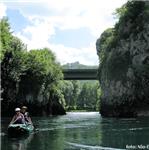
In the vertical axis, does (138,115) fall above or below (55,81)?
below

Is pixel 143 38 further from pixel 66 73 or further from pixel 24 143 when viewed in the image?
pixel 24 143

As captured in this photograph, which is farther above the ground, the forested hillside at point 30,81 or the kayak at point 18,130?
the forested hillside at point 30,81

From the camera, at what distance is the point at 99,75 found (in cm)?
9606

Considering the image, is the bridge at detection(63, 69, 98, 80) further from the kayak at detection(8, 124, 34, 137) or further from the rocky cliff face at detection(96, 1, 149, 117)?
the kayak at detection(8, 124, 34, 137)

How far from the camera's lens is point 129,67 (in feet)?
267

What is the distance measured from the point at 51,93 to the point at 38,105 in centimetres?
727

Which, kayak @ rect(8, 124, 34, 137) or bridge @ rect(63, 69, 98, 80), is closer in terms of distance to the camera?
kayak @ rect(8, 124, 34, 137)

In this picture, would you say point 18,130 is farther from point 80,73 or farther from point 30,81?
point 80,73

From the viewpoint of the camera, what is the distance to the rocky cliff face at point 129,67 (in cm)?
8006

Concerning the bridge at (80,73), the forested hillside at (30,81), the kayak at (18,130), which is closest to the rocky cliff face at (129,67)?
the forested hillside at (30,81)

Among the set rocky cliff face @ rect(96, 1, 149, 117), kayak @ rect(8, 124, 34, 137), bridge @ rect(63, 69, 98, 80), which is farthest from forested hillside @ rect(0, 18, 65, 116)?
kayak @ rect(8, 124, 34, 137)

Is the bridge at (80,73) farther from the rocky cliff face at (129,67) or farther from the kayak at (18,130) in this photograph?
the kayak at (18,130)

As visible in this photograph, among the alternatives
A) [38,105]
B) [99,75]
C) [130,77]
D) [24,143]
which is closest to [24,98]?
[38,105]

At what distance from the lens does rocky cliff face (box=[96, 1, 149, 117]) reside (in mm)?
80062
